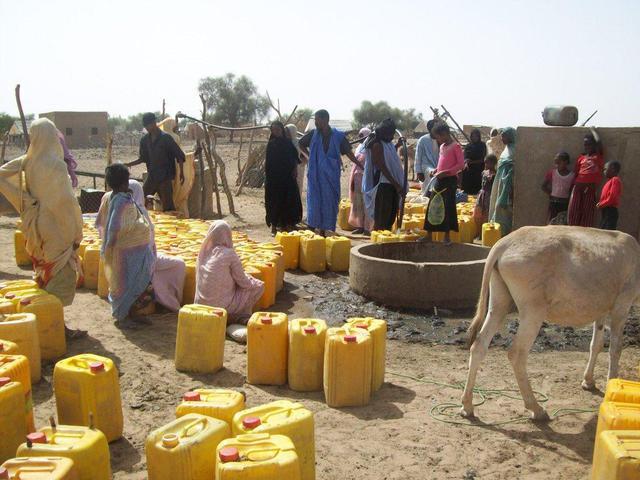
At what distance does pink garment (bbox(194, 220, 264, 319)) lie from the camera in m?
6.05

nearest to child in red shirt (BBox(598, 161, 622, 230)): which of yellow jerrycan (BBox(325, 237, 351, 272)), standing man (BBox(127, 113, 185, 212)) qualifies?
yellow jerrycan (BBox(325, 237, 351, 272))

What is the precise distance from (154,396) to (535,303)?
9.15ft

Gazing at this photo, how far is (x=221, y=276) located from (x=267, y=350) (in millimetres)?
1332

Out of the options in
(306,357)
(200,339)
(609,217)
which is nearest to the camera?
(306,357)

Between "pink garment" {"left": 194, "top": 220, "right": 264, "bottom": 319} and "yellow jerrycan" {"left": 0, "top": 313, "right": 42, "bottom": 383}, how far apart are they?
1628 millimetres

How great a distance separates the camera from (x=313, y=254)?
8.64 meters

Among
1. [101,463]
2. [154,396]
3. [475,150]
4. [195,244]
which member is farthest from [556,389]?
[475,150]

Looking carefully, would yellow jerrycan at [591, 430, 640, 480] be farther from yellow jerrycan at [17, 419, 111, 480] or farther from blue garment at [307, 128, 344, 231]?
blue garment at [307, 128, 344, 231]

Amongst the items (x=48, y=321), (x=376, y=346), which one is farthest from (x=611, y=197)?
(x=48, y=321)

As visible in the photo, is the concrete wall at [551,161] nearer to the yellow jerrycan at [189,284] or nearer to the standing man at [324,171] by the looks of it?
the standing man at [324,171]

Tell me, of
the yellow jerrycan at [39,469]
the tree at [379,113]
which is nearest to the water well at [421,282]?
the yellow jerrycan at [39,469]

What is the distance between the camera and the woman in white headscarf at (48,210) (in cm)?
564

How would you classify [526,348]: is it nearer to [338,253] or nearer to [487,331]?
[487,331]

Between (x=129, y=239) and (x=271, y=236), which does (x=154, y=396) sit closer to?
(x=129, y=239)
